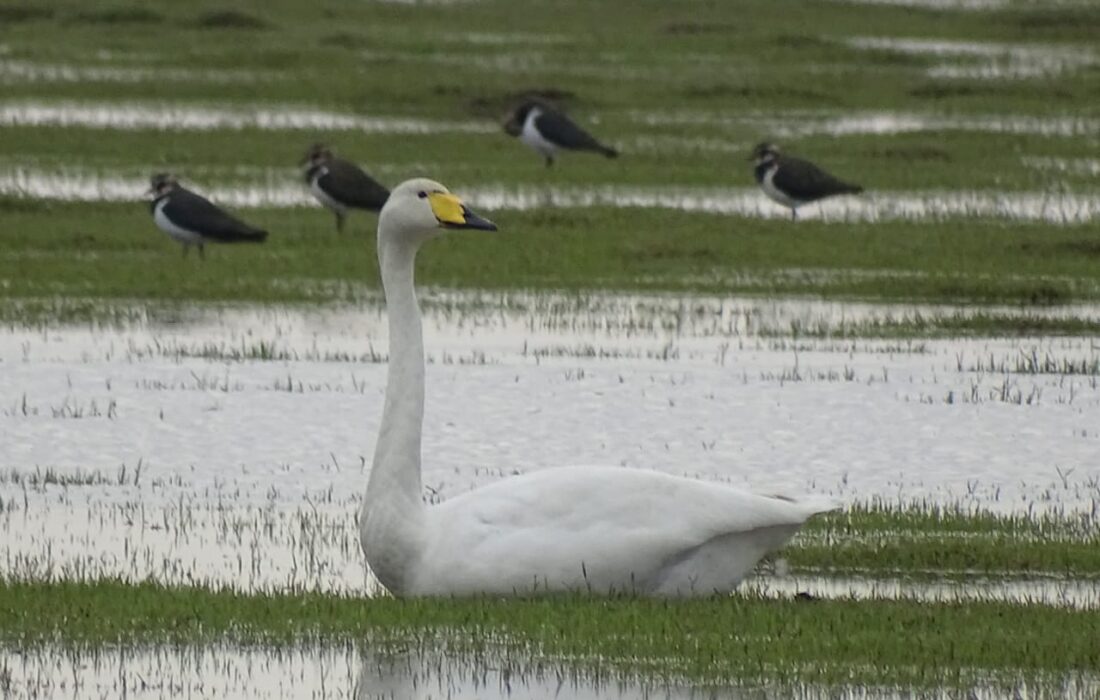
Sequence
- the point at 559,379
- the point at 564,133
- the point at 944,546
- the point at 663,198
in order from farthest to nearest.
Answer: the point at 564,133, the point at 663,198, the point at 559,379, the point at 944,546

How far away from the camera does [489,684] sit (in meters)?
7.20

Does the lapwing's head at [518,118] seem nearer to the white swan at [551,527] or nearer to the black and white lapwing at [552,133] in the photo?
the black and white lapwing at [552,133]

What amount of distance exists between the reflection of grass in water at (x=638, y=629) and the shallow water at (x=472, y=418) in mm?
916

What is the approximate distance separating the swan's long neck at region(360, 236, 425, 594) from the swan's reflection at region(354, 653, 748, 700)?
90cm

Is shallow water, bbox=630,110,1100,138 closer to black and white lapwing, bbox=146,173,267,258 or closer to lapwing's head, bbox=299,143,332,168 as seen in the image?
lapwing's head, bbox=299,143,332,168

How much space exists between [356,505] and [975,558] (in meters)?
2.87

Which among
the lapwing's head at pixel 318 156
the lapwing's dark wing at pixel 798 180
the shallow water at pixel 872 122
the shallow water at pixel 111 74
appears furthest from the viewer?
the shallow water at pixel 111 74

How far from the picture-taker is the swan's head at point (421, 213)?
881 centimetres

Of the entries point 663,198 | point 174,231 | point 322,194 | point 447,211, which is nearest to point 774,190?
point 663,198

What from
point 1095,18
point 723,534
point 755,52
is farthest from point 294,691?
point 1095,18

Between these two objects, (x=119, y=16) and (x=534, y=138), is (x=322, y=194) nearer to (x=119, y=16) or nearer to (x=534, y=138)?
(x=534, y=138)

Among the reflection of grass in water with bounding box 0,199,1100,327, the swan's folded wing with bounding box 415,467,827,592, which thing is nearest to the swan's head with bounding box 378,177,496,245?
the swan's folded wing with bounding box 415,467,827,592

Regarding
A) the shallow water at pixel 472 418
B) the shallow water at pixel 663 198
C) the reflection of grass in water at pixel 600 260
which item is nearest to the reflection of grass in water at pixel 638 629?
the shallow water at pixel 472 418

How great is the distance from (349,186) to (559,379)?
7784mm
